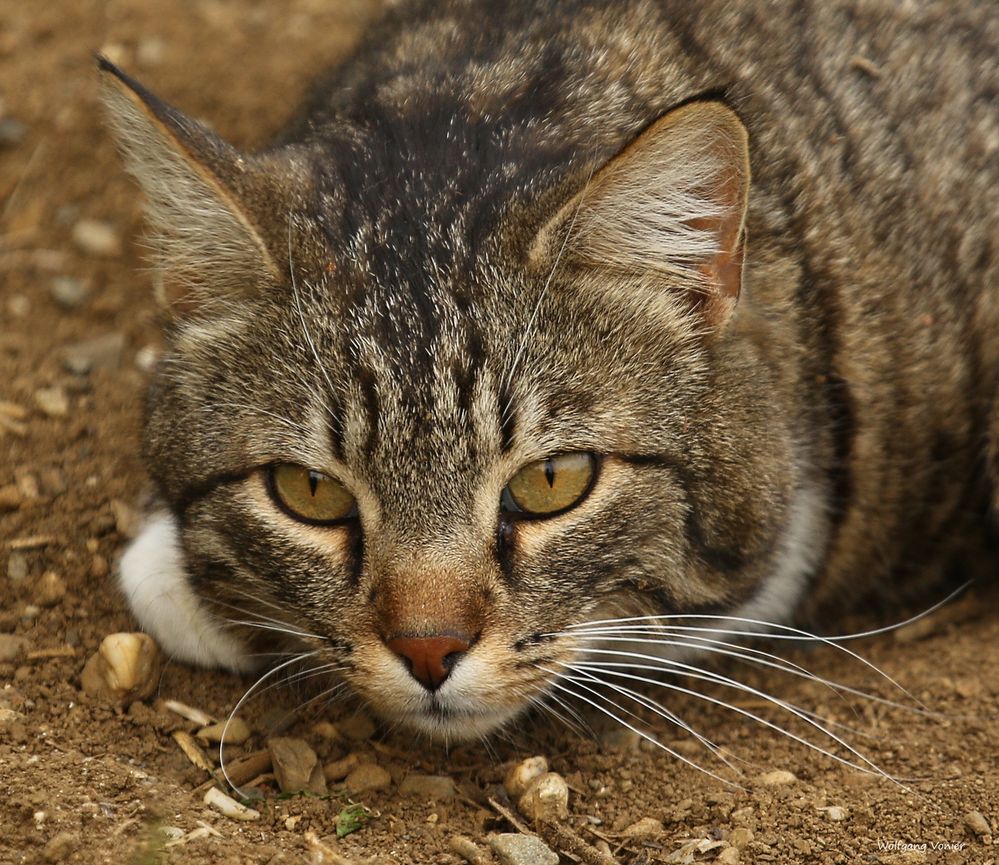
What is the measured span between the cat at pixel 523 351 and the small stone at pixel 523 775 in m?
0.19

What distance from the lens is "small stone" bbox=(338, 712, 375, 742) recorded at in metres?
3.42

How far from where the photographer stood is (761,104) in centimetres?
376

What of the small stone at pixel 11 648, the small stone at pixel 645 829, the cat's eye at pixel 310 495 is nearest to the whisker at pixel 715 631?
the small stone at pixel 645 829

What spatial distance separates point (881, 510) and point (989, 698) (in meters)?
0.67

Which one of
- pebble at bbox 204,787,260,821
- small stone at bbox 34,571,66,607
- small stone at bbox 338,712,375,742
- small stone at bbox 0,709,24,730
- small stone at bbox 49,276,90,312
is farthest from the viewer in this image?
small stone at bbox 49,276,90,312

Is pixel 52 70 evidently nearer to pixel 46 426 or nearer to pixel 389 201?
pixel 46 426

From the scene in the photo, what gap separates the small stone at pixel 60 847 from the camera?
107 inches

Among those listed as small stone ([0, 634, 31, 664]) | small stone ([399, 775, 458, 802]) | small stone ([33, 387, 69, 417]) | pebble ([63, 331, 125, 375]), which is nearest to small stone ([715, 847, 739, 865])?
small stone ([399, 775, 458, 802])

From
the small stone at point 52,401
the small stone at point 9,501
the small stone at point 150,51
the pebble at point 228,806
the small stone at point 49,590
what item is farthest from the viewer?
the small stone at point 150,51

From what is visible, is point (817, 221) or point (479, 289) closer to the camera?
point (479, 289)

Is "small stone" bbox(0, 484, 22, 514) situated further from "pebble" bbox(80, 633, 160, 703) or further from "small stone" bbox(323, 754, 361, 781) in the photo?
"small stone" bbox(323, 754, 361, 781)

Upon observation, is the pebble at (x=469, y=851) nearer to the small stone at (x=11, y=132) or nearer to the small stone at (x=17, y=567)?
the small stone at (x=17, y=567)

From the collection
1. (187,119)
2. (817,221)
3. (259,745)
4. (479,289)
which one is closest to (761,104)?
(817,221)

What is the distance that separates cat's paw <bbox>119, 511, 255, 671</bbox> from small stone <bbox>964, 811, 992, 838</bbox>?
71.1 inches
